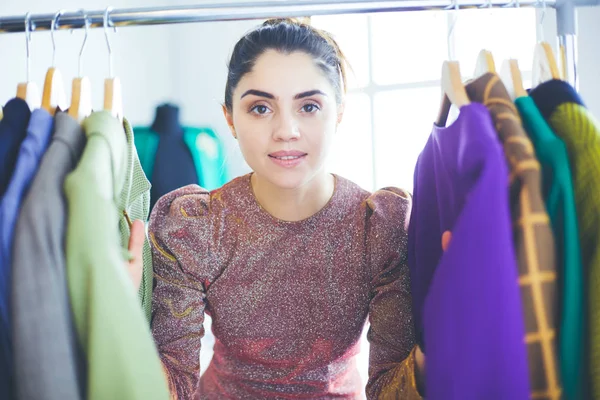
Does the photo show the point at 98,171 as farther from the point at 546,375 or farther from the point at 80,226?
the point at 546,375

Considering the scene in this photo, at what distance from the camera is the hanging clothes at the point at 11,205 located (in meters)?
0.49

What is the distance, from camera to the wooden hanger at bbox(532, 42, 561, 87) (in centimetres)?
66

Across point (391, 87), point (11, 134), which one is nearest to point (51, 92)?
point (11, 134)

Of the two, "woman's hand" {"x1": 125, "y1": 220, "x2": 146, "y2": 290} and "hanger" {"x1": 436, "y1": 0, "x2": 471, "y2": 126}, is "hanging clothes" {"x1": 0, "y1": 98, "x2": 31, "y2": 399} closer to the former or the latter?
"woman's hand" {"x1": 125, "y1": 220, "x2": 146, "y2": 290}

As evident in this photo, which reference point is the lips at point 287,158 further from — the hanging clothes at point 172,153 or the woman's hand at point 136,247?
the hanging clothes at point 172,153

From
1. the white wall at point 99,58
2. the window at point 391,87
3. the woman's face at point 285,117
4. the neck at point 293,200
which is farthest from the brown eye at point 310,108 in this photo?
the window at point 391,87

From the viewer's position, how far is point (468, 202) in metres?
0.49

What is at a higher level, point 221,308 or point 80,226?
point 80,226

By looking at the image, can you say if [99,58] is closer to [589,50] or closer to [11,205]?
[11,205]

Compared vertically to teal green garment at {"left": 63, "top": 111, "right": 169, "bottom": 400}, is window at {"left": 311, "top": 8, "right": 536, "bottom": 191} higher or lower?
higher

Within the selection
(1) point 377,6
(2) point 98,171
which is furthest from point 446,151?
(2) point 98,171

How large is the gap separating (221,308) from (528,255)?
60 centimetres

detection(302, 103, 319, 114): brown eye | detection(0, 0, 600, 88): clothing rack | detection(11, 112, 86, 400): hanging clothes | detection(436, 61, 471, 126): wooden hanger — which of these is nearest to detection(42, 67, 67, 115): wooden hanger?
detection(0, 0, 600, 88): clothing rack

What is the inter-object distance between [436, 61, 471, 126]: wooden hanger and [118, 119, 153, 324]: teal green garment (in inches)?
17.5
